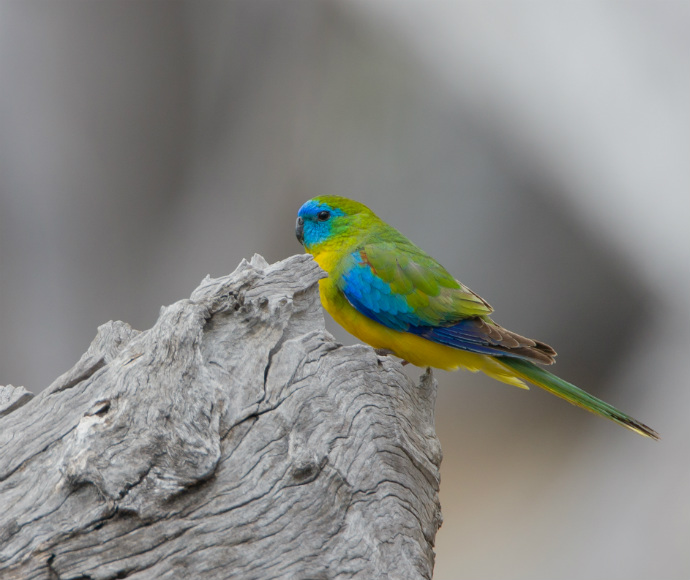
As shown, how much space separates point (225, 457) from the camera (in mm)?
2406

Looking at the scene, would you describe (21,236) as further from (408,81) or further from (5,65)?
Result: (408,81)

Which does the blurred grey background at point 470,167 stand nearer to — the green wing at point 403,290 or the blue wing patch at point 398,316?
the green wing at point 403,290

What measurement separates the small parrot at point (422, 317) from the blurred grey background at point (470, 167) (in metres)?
2.74

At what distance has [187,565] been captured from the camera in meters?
2.17

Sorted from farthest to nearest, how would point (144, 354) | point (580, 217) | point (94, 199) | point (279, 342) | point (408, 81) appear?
point (94, 199), point (408, 81), point (580, 217), point (279, 342), point (144, 354)

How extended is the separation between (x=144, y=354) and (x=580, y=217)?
4.81 m

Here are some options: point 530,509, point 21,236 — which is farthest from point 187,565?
point 21,236

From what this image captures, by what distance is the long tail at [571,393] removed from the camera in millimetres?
3386

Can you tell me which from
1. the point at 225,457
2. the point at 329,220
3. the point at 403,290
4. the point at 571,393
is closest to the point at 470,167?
the point at 329,220

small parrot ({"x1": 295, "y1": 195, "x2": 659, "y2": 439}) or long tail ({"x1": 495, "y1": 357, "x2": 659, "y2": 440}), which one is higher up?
small parrot ({"x1": 295, "y1": 195, "x2": 659, "y2": 439})

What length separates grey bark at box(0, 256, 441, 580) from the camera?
2164mm

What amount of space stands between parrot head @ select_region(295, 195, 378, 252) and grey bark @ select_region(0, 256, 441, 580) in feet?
4.40

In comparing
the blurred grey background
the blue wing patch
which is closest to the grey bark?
the blue wing patch

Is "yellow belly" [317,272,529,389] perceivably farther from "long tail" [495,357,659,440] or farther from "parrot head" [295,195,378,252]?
"parrot head" [295,195,378,252]
